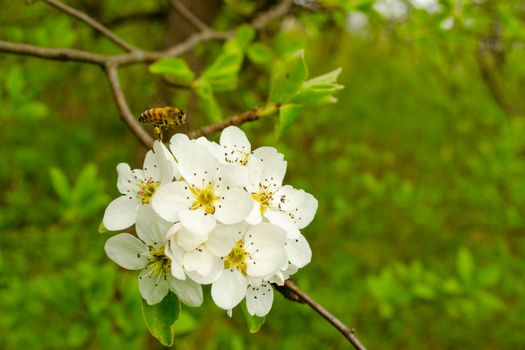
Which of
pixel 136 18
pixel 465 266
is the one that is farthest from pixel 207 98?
pixel 136 18

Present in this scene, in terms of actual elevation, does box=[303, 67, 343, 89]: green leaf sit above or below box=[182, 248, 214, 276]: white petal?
above

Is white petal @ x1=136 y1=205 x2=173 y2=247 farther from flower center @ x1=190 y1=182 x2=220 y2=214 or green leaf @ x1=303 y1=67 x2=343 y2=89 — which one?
green leaf @ x1=303 y1=67 x2=343 y2=89

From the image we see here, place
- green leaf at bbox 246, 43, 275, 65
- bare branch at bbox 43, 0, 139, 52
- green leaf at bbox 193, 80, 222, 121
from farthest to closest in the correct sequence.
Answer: green leaf at bbox 246, 43, 275, 65 → green leaf at bbox 193, 80, 222, 121 → bare branch at bbox 43, 0, 139, 52

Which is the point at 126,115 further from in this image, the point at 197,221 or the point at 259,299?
the point at 259,299

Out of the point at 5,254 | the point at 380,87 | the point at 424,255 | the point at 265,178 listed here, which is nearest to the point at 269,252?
the point at 265,178

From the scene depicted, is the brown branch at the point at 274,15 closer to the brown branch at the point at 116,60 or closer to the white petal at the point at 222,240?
the brown branch at the point at 116,60

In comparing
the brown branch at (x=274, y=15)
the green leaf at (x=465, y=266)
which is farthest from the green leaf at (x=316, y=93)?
the green leaf at (x=465, y=266)

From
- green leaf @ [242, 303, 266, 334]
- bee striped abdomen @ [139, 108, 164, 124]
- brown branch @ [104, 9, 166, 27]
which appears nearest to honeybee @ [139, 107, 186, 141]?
bee striped abdomen @ [139, 108, 164, 124]
